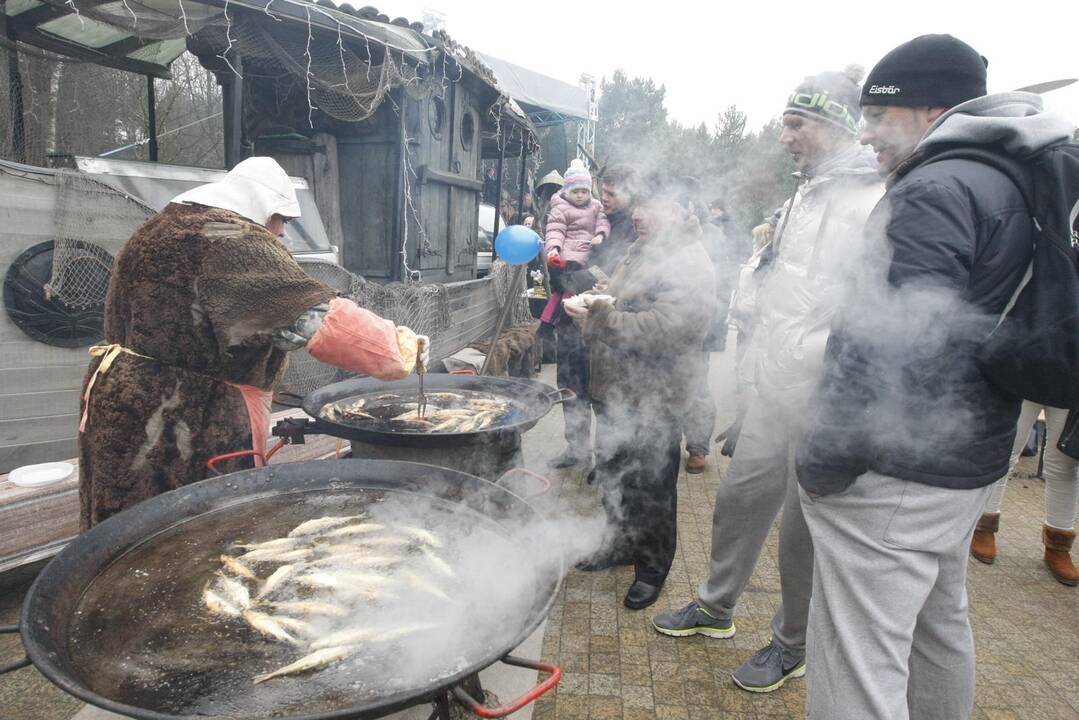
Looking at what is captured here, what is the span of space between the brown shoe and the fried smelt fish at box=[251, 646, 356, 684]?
4.69 meters

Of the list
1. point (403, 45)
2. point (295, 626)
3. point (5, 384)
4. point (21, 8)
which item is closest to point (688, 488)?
point (295, 626)

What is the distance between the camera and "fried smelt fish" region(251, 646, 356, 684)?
152 centimetres

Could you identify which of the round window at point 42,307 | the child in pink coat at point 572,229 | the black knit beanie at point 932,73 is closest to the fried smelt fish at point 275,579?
the round window at point 42,307

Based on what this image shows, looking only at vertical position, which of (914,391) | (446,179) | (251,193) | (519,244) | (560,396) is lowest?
(560,396)

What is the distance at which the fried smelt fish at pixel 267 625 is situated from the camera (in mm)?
1679

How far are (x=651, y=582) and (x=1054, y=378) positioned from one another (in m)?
2.52

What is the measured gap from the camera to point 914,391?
183 cm

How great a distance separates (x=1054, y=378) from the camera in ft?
5.38

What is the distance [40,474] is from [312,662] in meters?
3.03

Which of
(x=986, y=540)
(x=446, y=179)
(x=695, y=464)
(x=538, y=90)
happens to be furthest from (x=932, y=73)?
(x=538, y=90)

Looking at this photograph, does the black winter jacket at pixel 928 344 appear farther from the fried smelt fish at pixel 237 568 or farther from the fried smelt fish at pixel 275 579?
the fried smelt fish at pixel 237 568

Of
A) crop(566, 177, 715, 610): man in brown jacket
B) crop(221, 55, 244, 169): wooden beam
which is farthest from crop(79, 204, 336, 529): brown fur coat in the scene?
crop(221, 55, 244, 169): wooden beam

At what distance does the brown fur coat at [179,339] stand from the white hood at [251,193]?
0.10m

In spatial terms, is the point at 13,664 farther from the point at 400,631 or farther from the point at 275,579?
the point at 400,631
